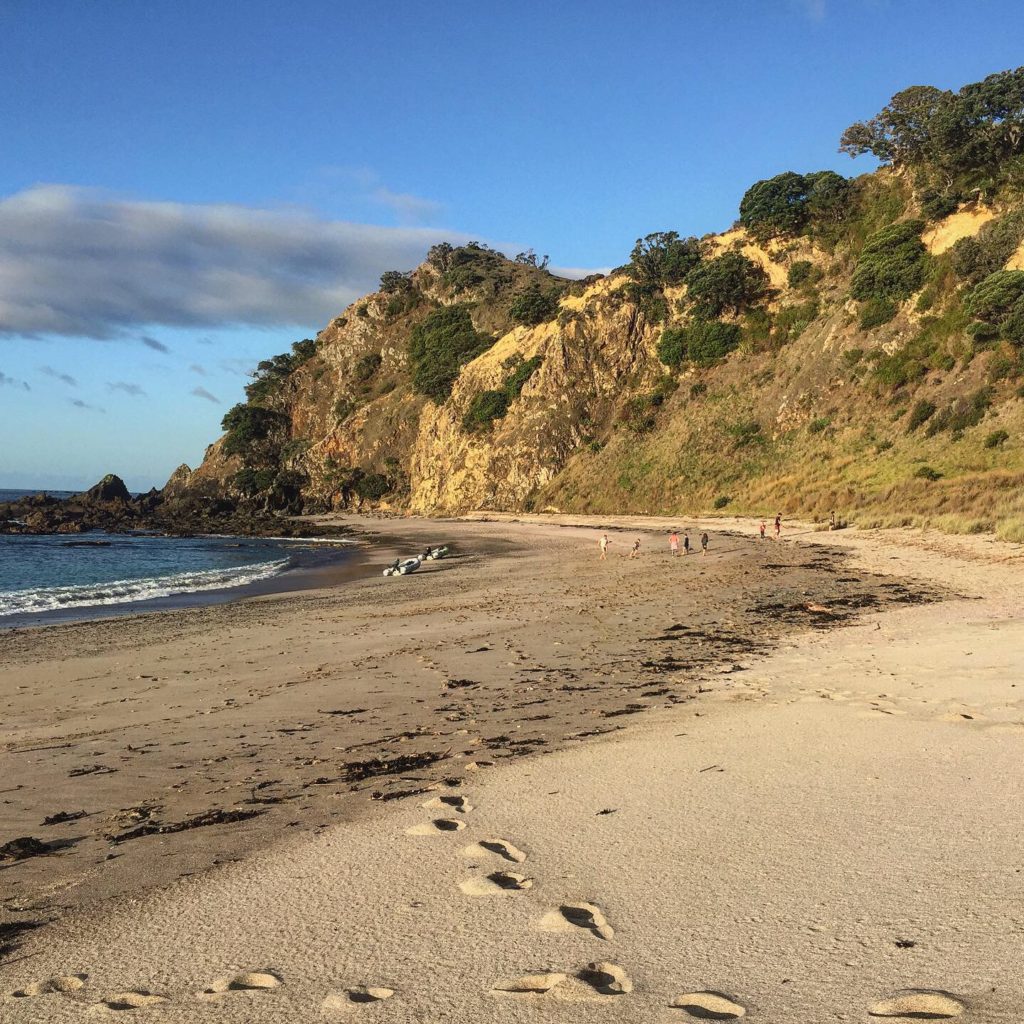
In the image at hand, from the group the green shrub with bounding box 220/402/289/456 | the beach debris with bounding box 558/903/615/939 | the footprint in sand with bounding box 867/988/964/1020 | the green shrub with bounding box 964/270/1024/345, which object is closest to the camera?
the footprint in sand with bounding box 867/988/964/1020

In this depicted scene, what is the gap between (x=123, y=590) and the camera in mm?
26828

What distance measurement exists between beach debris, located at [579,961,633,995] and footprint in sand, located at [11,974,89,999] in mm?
2275

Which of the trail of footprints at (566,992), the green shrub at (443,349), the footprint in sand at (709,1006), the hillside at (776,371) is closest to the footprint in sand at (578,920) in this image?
the trail of footprints at (566,992)

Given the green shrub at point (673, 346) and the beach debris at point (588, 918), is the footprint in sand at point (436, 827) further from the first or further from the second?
the green shrub at point (673, 346)

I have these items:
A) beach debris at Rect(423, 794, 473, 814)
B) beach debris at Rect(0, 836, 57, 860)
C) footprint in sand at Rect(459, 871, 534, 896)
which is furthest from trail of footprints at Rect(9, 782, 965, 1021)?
beach debris at Rect(0, 836, 57, 860)

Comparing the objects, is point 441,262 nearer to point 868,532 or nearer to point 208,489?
point 208,489

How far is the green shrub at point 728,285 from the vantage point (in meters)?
63.6

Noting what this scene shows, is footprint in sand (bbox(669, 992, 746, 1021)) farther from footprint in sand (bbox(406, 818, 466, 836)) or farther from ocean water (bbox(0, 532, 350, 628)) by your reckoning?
ocean water (bbox(0, 532, 350, 628))

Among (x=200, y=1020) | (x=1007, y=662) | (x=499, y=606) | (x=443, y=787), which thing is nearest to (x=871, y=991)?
(x=200, y=1020)

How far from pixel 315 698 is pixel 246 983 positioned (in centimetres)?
658

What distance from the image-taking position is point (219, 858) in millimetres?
4980

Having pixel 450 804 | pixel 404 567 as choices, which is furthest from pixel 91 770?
pixel 404 567

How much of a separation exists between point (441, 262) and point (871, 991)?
117019 mm

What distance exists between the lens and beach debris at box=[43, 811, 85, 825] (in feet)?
19.1
